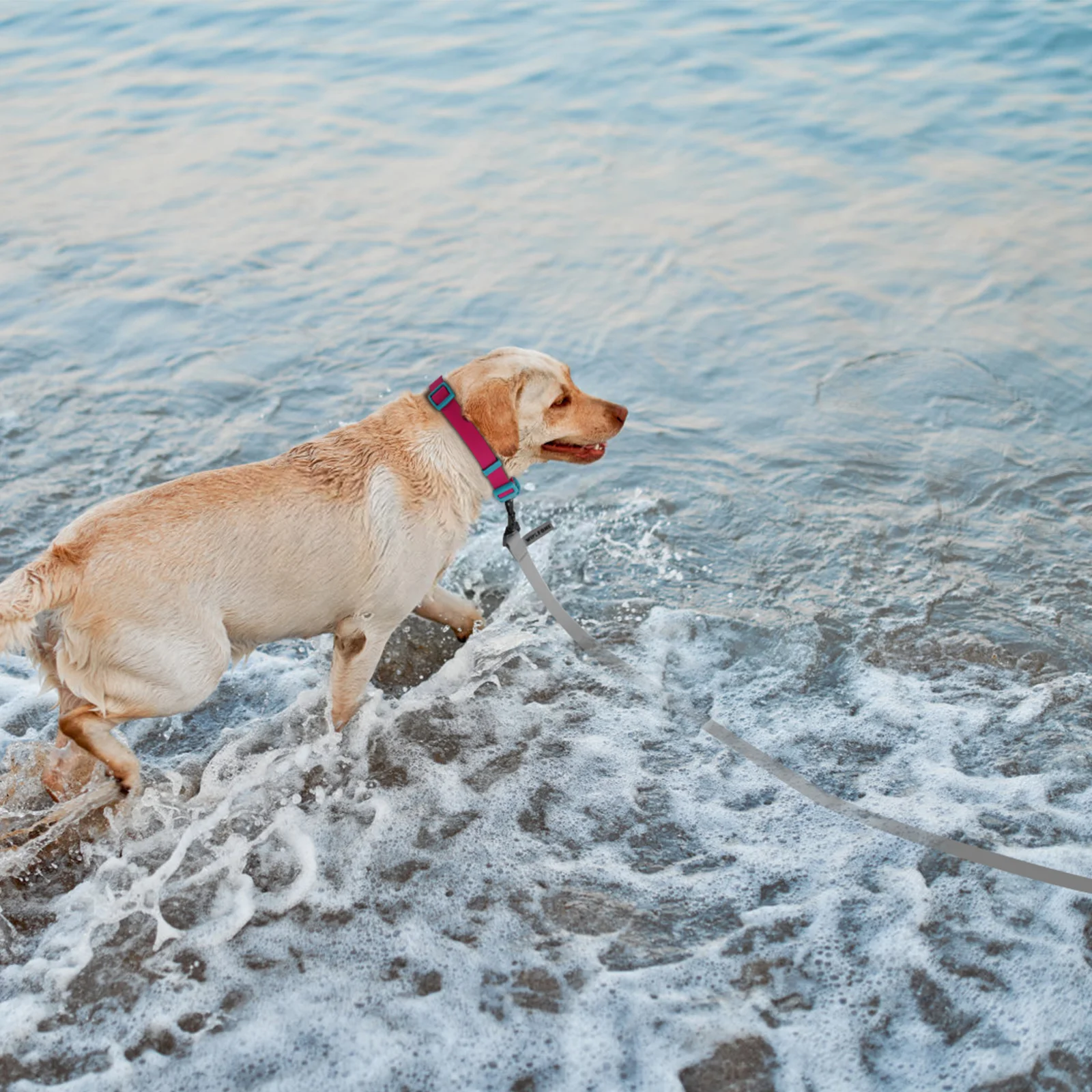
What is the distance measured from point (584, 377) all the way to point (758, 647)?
3.30m

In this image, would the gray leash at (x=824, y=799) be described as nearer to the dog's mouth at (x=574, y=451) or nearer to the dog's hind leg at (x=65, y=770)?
the dog's mouth at (x=574, y=451)

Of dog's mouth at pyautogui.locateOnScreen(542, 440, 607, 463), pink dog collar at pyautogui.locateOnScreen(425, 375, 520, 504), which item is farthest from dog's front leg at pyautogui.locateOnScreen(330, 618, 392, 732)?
dog's mouth at pyautogui.locateOnScreen(542, 440, 607, 463)

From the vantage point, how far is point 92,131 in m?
12.9

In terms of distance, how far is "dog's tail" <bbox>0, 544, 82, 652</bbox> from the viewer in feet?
11.6

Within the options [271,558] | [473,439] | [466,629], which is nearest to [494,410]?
[473,439]

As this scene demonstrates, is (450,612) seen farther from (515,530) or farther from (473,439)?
(473,439)

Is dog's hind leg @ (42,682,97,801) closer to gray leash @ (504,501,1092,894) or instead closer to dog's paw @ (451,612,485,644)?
dog's paw @ (451,612,485,644)

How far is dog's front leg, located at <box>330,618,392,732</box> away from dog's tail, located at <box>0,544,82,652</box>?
1110mm

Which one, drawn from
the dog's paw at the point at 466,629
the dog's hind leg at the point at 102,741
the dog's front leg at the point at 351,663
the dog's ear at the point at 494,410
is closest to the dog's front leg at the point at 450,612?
the dog's paw at the point at 466,629

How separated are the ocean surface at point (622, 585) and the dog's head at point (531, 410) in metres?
1.13

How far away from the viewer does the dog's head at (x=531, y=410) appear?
4.29 meters

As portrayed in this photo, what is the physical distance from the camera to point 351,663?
4.54 m

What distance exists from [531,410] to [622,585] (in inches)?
65.7

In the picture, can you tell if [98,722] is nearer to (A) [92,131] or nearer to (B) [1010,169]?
(B) [1010,169]
